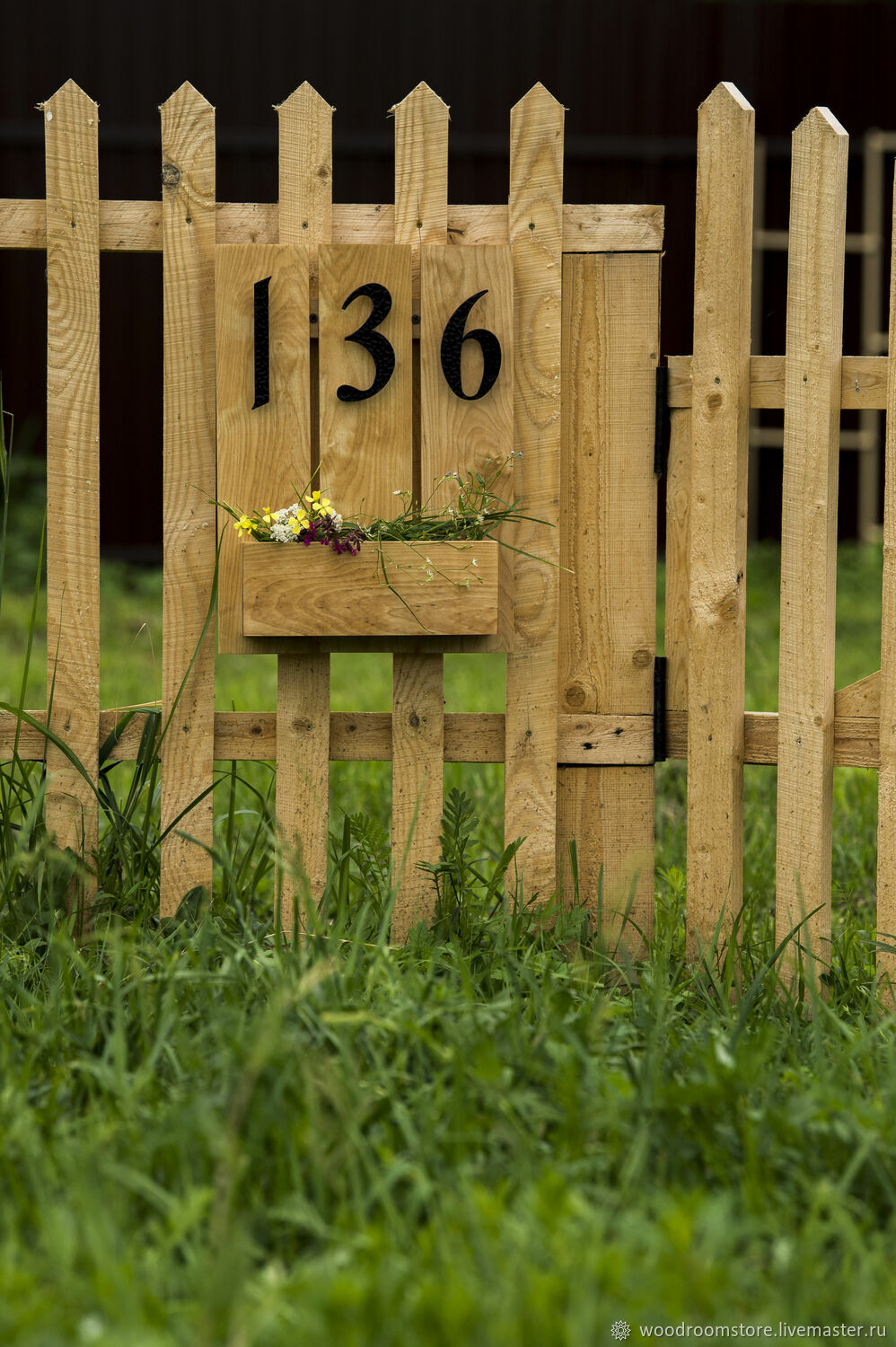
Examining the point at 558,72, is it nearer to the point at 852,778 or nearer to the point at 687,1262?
the point at 852,778

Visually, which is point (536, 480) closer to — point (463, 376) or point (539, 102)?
point (463, 376)

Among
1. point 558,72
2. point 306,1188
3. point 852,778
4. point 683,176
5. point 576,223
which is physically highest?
point 558,72

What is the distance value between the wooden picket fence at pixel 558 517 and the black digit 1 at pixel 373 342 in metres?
0.07

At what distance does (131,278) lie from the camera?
917cm

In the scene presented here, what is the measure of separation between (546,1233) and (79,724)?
63.4 inches

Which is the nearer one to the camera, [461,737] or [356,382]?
[356,382]

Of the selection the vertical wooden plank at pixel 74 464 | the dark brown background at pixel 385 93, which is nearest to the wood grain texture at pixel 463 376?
the vertical wooden plank at pixel 74 464

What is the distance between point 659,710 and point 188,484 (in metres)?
1.11

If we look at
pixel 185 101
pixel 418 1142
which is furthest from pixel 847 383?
pixel 418 1142

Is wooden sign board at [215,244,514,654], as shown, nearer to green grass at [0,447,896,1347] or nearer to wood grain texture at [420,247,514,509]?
wood grain texture at [420,247,514,509]

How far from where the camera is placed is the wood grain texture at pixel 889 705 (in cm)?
251

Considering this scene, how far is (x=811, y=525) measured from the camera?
2.52 metres

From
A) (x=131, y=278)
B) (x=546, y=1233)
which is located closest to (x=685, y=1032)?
(x=546, y=1233)

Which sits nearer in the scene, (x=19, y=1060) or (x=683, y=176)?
(x=19, y=1060)
